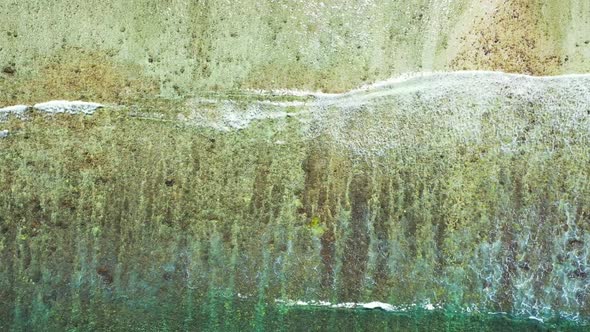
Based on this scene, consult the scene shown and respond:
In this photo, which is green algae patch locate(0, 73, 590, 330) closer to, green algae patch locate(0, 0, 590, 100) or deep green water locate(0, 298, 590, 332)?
deep green water locate(0, 298, 590, 332)

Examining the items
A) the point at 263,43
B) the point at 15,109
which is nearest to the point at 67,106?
the point at 15,109

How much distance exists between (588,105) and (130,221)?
6020mm

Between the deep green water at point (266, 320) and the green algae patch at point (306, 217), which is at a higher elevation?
the green algae patch at point (306, 217)

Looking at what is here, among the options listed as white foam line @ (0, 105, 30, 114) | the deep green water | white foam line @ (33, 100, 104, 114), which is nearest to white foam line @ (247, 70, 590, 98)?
white foam line @ (33, 100, 104, 114)

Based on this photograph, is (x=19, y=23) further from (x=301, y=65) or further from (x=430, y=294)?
(x=430, y=294)

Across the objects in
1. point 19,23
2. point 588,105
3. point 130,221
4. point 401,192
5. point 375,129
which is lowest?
point 130,221

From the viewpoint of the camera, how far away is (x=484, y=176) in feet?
23.4

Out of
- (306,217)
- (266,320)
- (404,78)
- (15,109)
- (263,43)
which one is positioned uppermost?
(263,43)

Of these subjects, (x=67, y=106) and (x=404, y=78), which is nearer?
(x=67, y=106)

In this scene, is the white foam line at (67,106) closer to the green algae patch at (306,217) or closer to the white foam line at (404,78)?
the green algae patch at (306,217)

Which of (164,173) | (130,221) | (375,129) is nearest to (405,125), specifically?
(375,129)

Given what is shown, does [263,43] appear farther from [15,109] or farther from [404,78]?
[15,109]

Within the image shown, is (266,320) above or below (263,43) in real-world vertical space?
below

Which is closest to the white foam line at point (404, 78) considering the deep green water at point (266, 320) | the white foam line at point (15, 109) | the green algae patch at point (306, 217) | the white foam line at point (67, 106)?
the green algae patch at point (306, 217)
